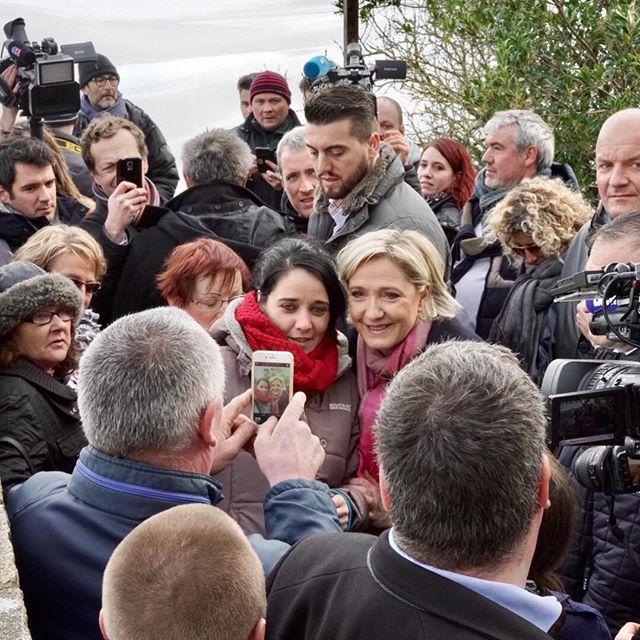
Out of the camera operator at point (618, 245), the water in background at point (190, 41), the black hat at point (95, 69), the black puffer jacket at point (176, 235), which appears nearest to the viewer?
the camera operator at point (618, 245)

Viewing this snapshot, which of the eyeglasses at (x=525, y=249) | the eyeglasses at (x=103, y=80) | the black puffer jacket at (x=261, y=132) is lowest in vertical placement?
the eyeglasses at (x=525, y=249)

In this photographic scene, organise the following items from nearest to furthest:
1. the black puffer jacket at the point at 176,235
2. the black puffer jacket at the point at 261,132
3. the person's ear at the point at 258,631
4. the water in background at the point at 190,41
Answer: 1. the person's ear at the point at 258,631
2. the black puffer jacket at the point at 176,235
3. the black puffer jacket at the point at 261,132
4. the water in background at the point at 190,41

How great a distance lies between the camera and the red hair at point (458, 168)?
6.58 metres

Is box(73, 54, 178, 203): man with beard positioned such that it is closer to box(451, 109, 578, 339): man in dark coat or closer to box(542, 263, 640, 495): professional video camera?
box(451, 109, 578, 339): man in dark coat

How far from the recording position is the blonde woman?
3609mm

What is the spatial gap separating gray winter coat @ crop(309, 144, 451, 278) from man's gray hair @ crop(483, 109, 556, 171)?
1.31 meters

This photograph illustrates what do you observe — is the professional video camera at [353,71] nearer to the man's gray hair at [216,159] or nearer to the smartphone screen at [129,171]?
the man's gray hair at [216,159]

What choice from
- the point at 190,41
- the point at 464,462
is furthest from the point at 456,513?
the point at 190,41

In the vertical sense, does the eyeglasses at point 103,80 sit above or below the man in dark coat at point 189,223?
above

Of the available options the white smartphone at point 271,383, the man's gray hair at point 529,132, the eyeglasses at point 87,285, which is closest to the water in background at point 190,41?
the man's gray hair at point 529,132

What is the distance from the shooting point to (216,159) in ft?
16.7

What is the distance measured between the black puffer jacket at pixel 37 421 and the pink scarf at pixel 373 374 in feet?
2.77

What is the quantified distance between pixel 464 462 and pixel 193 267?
102 inches

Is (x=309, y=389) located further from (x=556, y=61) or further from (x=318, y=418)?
(x=556, y=61)
